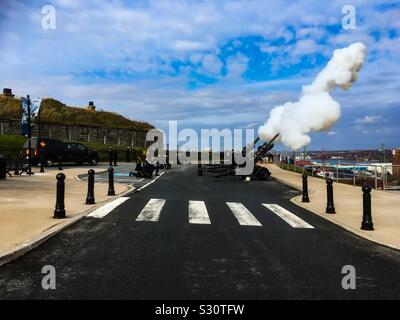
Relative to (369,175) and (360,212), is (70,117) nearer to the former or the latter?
(369,175)

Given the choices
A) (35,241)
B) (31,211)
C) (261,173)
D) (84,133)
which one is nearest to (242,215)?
(31,211)

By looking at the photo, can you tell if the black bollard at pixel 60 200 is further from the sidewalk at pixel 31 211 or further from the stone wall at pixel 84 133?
the stone wall at pixel 84 133

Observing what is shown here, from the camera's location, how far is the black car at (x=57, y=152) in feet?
104

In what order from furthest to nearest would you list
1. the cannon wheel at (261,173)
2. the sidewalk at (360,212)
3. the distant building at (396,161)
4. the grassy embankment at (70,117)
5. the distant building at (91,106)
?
the distant building at (91,106), the grassy embankment at (70,117), the cannon wheel at (261,173), the distant building at (396,161), the sidewalk at (360,212)

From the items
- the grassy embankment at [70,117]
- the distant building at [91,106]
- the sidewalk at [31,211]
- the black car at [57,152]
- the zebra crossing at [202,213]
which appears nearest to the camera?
the sidewalk at [31,211]

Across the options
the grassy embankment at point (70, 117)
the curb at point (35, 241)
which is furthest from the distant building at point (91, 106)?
the curb at point (35, 241)

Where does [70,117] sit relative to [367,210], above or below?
above

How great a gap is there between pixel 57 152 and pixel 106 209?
77.9 feet

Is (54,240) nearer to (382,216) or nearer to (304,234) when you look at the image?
(304,234)

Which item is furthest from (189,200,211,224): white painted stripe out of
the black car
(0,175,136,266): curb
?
the black car

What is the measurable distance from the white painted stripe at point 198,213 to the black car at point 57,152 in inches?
750

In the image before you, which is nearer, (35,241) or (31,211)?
(35,241)

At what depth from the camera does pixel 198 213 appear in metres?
12.3
